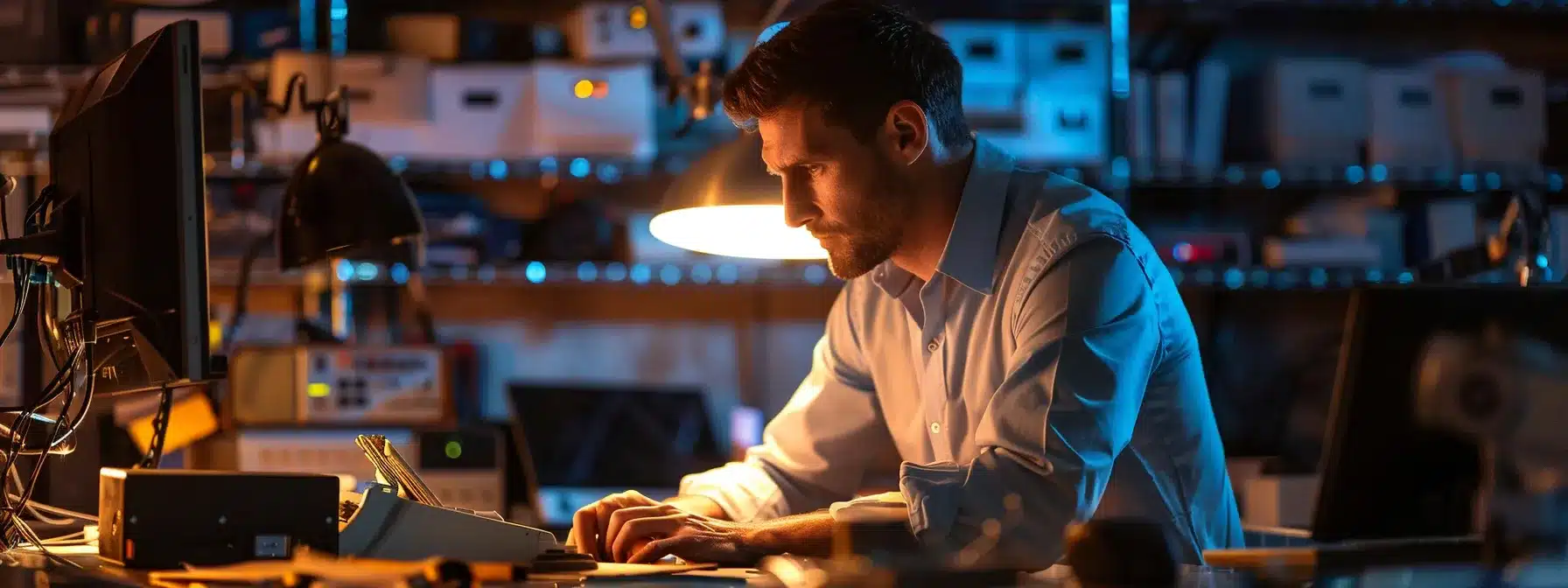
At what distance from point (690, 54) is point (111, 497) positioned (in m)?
2.01

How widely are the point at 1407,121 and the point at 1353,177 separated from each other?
0.58 feet

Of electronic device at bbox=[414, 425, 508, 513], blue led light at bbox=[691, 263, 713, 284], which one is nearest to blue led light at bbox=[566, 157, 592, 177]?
blue led light at bbox=[691, 263, 713, 284]

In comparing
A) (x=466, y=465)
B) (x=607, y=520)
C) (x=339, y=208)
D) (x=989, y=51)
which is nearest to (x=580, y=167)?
(x=466, y=465)

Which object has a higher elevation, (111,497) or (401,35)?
(401,35)

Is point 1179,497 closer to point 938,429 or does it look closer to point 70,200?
point 938,429

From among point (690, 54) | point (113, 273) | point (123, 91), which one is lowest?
point (113, 273)

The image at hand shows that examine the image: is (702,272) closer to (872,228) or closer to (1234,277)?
(1234,277)

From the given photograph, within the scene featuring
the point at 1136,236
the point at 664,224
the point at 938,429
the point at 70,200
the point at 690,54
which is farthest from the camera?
the point at 690,54

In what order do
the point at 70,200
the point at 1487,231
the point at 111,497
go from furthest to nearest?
1. the point at 1487,231
2. the point at 70,200
3. the point at 111,497

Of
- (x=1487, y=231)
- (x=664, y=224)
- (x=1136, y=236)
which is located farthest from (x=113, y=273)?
(x=1487, y=231)

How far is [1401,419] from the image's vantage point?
3.30 feet

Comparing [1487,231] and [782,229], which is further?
[1487,231]

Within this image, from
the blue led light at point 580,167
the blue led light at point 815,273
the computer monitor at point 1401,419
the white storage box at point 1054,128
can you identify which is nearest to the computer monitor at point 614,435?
the blue led light at point 815,273

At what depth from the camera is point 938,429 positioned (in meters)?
1.69
